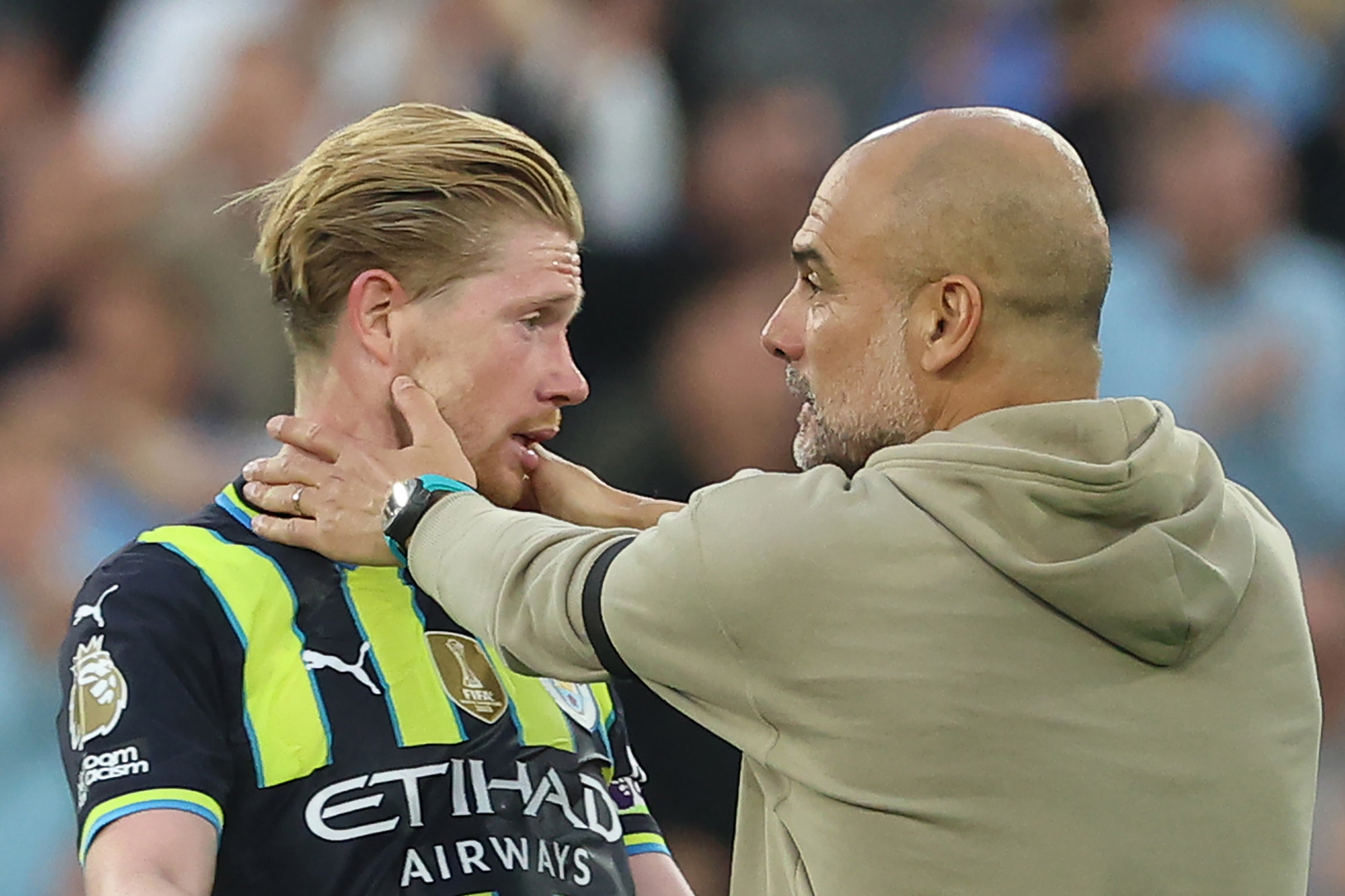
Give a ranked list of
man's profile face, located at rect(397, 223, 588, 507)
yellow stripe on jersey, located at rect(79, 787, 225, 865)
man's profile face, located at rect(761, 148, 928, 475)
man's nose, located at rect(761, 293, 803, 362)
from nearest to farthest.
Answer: yellow stripe on jersey, located at rect(79, 787, 225, 865) < man's profile face, located at rect(761, 148, 928, 475) < man's nose, located at rect(761, 293, 803, 362) < man's profile face, located at rect(397, 223, 588, 507)

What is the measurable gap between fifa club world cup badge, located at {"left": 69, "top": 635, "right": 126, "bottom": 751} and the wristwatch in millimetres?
388

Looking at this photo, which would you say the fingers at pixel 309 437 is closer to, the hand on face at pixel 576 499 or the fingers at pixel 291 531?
the fingers at pixel 291 531

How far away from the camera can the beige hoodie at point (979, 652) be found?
207 cm

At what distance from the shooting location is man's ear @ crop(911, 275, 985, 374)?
2230mm

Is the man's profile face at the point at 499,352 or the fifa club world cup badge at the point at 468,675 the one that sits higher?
the man's profile face at the point at 499,352

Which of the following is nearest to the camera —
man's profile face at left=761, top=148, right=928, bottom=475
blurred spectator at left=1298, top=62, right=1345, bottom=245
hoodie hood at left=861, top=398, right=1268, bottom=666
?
hoodie hood at left=861, top=398, right=1268, bottom=666

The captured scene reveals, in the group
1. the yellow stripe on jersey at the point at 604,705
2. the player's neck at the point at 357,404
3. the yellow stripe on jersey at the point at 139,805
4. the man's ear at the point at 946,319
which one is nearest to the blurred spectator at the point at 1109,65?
the yellow stripe on jersey at the point at 604,705

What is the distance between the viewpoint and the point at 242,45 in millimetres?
5246

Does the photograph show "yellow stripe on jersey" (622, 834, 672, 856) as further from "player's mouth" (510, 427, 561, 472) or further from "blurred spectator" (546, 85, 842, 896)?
"blurred spectator" (546, 85, 842, 896)

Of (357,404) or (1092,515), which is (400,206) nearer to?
(357,404)

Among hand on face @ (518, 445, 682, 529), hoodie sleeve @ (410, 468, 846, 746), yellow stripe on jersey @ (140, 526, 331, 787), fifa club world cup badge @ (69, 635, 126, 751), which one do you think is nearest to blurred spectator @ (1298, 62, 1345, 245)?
hand on face @ (518, 445, 682, 529)

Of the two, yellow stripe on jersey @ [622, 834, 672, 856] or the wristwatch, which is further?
yellow stripe on jersey @ [622, 834, 672, 856]

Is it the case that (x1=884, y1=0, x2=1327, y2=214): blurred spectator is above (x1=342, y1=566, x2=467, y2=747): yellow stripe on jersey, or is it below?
above

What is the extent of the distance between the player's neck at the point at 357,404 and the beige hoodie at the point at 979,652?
545mm
